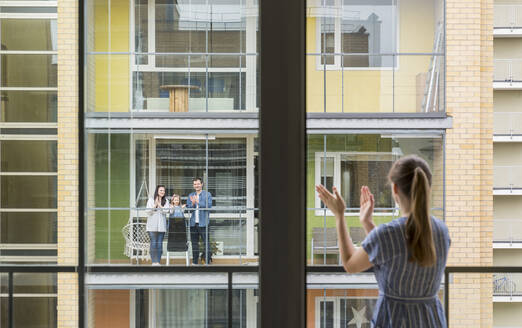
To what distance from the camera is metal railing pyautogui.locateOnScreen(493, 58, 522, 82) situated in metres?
1.61

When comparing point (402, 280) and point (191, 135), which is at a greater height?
point (191, 135)

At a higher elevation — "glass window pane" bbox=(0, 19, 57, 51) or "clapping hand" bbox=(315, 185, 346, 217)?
"glass window pane" bbox=(0, 19, 57, 51)

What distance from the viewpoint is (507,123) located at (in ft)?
5.32

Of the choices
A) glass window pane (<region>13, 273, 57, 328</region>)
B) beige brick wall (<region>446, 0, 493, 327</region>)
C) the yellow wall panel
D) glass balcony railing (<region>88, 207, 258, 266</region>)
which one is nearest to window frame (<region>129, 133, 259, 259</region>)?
glass balcony railing (<region>88, 207, 258, 266</region>)

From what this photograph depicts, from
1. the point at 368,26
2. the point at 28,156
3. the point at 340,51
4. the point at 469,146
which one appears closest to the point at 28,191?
Answer: the point at 28,156

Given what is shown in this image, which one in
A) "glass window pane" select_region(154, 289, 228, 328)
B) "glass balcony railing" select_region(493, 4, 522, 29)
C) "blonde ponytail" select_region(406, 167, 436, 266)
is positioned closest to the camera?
"blonde ponytail" select_region(406, 167, 436, 266)

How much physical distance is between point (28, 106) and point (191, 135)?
1.73 feet

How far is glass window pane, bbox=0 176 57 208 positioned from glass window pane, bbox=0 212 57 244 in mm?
31

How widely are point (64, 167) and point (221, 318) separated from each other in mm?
682

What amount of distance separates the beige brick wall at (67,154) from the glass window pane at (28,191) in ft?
0.11

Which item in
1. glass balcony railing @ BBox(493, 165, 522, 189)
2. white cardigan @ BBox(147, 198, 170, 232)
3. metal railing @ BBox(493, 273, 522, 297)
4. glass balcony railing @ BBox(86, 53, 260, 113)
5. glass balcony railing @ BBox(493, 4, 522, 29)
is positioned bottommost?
metal railing @ BBox(493, 273, 522, 297)

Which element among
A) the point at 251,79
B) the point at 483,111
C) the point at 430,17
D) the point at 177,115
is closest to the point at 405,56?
the point at 430,17

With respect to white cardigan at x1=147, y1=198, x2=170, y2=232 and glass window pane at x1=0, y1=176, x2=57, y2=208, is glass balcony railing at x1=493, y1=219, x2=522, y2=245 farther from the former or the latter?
glass window pane at x1=0, y1=176, x2=57, y2=208

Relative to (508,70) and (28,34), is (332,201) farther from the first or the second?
(28,34)
